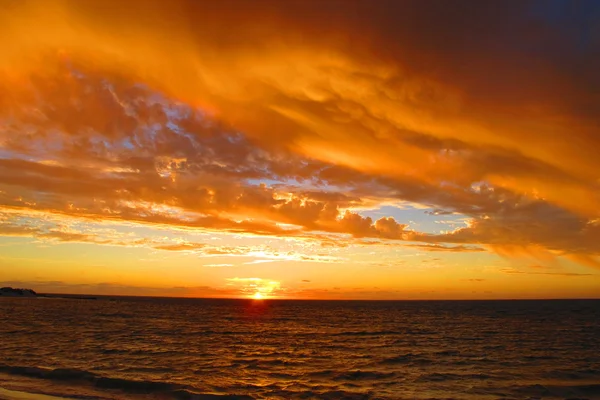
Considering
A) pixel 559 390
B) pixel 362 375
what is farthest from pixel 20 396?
pixel 559 390

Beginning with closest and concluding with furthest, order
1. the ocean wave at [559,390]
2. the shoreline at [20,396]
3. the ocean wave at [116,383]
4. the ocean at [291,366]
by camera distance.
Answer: the shoreline at [20,396]
the ocean wave at [116,383]
the ocean at [291,366]
the ocean wave at [559,390]

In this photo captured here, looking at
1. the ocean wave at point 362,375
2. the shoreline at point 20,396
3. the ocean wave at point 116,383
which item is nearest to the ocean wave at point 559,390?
the ocean wave at point 362,375

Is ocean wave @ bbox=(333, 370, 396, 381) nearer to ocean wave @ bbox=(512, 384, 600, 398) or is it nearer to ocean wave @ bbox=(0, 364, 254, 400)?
ocean wave @ bbox=(0, 364, 254, 400)

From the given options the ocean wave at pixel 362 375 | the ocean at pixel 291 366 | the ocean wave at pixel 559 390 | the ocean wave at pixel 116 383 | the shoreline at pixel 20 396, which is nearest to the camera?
the shoreline at pixel 20 396

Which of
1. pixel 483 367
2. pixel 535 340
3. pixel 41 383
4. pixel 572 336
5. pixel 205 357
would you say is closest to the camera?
pixel 41 383

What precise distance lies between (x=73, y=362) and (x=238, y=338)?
81.8 ft

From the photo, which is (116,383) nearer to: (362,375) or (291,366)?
Result: (291,366)

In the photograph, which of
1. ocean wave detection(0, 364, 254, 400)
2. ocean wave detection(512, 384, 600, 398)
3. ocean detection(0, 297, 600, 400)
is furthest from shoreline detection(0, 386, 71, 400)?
ocean wave detection(512, 384, 600, 398)

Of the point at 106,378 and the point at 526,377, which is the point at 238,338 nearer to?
the point at 106,378

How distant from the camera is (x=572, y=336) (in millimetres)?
58031

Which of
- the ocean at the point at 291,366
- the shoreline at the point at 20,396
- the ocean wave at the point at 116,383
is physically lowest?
the ocean at the point at 291,366

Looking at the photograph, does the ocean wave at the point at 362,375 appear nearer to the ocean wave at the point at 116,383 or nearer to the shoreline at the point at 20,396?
the ocean wave at the point at 116,383

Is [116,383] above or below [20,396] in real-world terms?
below

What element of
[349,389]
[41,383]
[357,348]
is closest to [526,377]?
[349,389]
